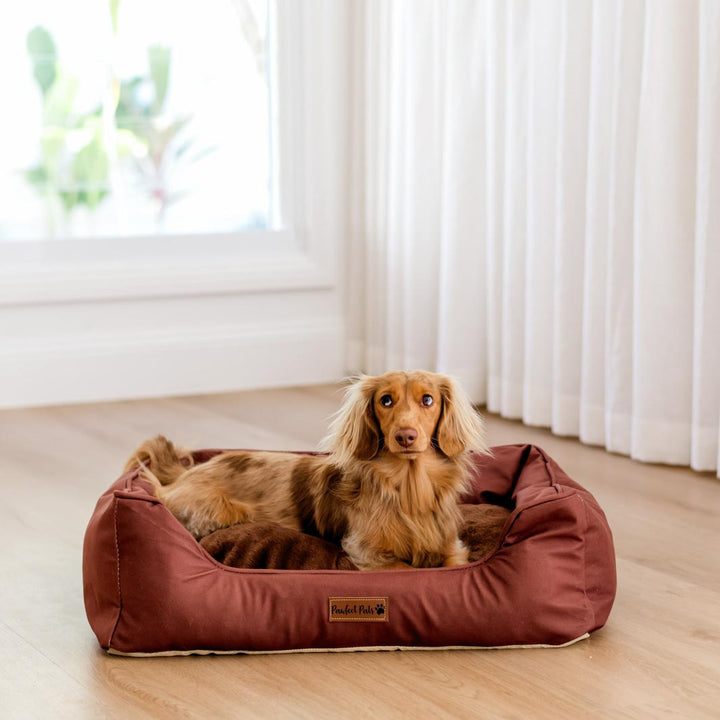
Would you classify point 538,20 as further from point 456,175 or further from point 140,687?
point 140,687

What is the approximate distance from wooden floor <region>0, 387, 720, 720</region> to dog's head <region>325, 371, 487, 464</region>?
1.18ft

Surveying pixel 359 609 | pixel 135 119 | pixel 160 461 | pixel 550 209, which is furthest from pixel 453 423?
pixel 135 119

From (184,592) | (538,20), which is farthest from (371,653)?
(538,20)

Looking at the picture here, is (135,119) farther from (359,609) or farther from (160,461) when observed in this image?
(359,609)

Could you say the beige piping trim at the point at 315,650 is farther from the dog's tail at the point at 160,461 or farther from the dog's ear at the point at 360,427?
the dog's tail at the point at 160,461

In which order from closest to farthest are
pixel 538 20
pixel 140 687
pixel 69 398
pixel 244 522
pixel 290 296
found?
pixel 140 687
pixel 244 522
pixel 538 20
pixel 69 398
pixel 290 296

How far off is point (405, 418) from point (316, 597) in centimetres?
34

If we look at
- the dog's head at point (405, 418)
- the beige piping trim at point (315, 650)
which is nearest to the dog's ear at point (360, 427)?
the dog's head at point (405, 418)

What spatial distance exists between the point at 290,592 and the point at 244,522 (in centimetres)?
32

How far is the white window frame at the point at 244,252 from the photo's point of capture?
4.14 m

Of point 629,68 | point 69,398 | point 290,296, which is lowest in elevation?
point 69,398

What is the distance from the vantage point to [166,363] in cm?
430

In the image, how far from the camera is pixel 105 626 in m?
2.01

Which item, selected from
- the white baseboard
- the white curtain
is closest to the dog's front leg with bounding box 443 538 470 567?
the white curtain
